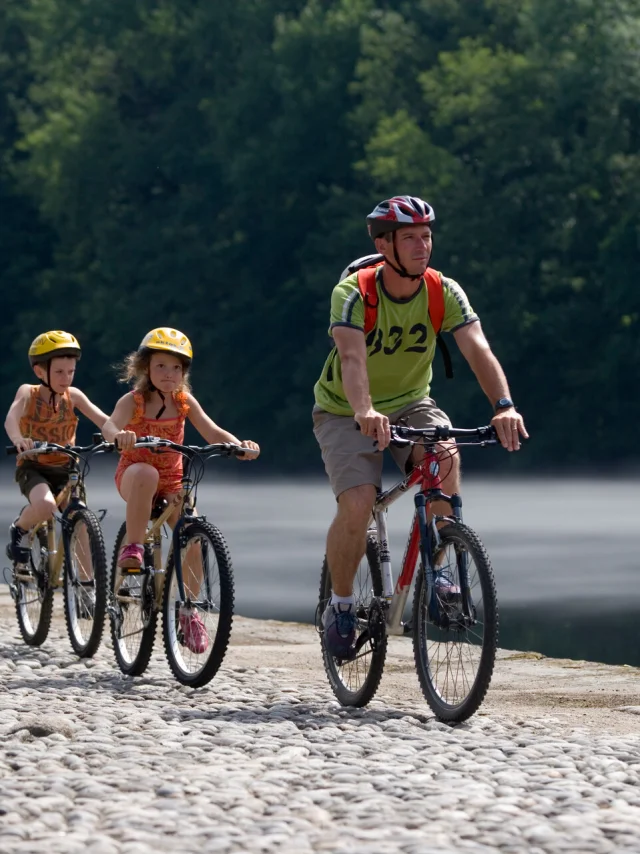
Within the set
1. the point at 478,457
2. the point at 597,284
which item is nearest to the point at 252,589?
the point at 478,457

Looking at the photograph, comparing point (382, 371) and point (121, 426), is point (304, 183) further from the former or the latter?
point (382, 371)

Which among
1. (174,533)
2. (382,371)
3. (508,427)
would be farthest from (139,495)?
(508,427)

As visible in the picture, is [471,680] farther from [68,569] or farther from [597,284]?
[597,284]

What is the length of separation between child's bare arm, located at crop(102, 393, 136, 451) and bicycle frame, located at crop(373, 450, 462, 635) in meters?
1.26

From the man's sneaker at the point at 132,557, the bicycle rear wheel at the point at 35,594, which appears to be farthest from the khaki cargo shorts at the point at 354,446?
the bicycle rear wheel at the point at 35,594

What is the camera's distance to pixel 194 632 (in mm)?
8344

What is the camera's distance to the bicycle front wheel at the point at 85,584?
929 cm

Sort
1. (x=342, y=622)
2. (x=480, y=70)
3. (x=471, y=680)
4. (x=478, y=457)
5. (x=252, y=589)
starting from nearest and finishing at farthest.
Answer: (x=471, y=680)
(x=342, y=622)
(x=252, y=589)
(x=478, y=457)
(x=480, y=70)

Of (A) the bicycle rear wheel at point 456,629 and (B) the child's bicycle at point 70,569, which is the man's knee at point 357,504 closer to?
(A) the bicycle rear wheel at point 456,629

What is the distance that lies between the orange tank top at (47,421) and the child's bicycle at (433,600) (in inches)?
111

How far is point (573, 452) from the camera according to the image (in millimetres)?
42938

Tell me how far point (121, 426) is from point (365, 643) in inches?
69.9

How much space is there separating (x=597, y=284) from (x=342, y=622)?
37478mm

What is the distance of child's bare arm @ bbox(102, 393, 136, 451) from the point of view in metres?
8.28
